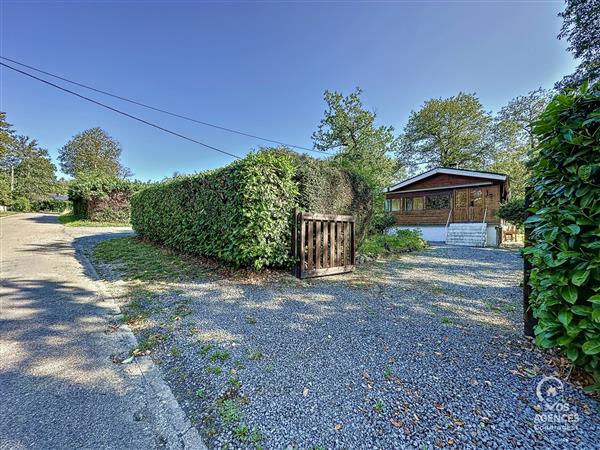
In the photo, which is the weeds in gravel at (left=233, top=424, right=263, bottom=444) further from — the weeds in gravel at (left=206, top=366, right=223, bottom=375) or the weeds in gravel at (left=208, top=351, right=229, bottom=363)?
the weeds in gravel at (left=208, top=351, right=229, bottom=363)

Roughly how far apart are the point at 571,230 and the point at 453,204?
14.6m

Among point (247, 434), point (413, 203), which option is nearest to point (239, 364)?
point (247, 434)

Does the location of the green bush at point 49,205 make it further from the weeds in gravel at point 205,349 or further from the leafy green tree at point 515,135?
the leafy green tree at point 515,135

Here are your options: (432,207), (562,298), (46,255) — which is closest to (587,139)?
(562,298)

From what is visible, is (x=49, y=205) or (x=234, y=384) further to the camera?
(x=49, y=205)

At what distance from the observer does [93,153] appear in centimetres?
3381

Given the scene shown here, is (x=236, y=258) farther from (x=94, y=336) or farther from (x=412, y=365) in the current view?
(x=412, y=365)

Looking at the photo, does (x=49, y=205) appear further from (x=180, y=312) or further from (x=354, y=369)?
(x=354, y=369)

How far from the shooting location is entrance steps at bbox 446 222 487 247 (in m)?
12.3

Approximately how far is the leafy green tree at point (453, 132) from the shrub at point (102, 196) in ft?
79.2

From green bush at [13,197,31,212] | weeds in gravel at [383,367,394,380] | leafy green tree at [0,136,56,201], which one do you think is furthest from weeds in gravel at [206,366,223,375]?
leafy green tree at [0,136,56,201]

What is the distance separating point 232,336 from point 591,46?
12939mm

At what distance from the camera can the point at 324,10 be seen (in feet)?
26.0

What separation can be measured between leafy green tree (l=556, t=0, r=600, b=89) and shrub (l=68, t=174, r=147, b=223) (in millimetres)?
21702
